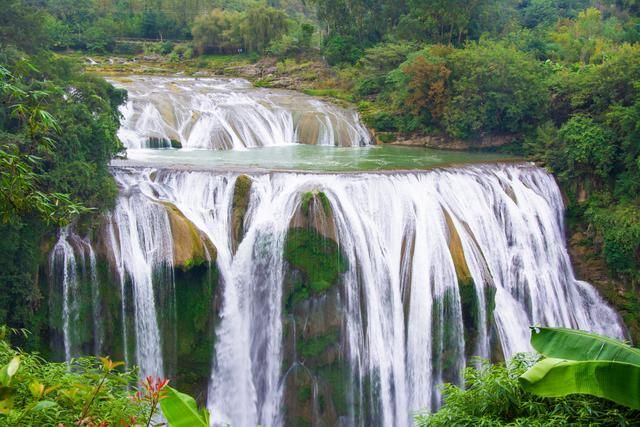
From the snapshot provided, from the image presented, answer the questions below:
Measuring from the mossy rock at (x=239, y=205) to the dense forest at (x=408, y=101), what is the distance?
9.53 feet

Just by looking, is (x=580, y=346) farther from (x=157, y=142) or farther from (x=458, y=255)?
(x=157, y=142)

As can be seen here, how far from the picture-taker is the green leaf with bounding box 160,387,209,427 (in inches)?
186

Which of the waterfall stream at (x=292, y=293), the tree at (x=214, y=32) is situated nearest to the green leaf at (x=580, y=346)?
the waterfall stream at (x=292, y=293)

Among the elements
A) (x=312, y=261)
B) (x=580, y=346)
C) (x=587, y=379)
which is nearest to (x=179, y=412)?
(x=587, y=379)

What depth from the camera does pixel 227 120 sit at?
78.6 feet

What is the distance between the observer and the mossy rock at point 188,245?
13.5 metres

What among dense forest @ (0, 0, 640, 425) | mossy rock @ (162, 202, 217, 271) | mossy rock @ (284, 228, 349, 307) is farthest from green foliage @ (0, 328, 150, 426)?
mossy rock @ (284, 228, 349, 307)

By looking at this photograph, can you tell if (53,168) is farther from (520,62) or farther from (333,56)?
(333,56)

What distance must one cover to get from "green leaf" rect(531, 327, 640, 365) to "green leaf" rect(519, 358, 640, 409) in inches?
8.0

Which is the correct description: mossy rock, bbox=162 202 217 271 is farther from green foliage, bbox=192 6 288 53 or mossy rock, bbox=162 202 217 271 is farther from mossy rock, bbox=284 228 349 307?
green foliage, bbox=192 6 288 53

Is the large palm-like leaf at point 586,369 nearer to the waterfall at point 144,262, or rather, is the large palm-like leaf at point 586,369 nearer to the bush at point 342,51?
the waterfall at point 144,262

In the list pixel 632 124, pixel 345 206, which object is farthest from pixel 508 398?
pixel 632 124

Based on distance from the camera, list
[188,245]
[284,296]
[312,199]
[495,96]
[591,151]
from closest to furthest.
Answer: [188,245] < [284,296] < [312,199] < [591,151] < [495,96]

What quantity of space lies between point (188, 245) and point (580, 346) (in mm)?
9418
